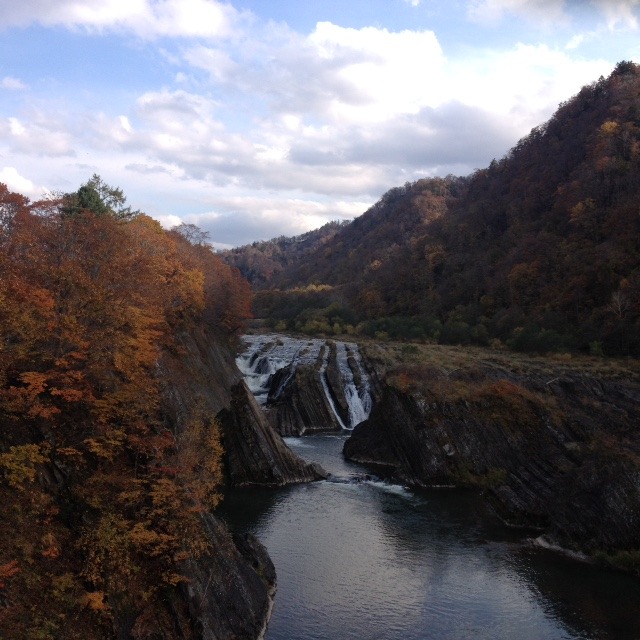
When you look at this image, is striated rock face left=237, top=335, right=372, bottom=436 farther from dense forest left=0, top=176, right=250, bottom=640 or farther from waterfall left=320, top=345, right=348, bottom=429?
dense forest left=0, top=176, right=250, bottom=640

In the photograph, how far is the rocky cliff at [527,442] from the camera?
105ft

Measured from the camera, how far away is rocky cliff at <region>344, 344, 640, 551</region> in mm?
31950

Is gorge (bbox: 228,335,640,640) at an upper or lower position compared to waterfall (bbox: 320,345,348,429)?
lower

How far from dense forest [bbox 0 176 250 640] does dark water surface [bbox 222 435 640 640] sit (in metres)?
5.37

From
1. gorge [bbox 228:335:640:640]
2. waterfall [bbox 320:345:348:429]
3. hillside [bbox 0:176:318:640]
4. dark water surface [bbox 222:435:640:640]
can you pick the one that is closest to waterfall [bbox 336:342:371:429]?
waterfall [bbox 320:345:348:429]

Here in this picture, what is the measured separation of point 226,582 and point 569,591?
47.8ft

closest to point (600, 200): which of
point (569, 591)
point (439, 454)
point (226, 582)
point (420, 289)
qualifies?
point (420, 289)

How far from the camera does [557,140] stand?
426 feet

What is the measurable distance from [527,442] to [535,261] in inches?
2166

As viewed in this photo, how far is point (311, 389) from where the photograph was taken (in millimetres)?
60500

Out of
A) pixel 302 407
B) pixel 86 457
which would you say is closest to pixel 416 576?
pixel 86 457

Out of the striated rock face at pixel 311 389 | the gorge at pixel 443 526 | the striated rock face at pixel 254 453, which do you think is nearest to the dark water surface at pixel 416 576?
the gorge at pixel 443 526

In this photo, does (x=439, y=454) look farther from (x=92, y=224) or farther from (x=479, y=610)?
(x=92, y=224)

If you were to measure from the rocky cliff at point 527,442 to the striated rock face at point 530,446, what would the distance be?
59mm
